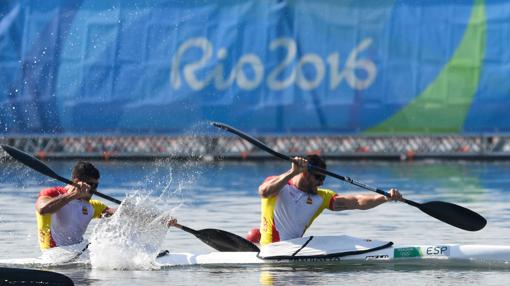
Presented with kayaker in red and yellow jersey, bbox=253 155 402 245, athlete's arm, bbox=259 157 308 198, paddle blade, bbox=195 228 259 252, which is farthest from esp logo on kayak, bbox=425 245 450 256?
paddle blade, bbox=195 228 259 252

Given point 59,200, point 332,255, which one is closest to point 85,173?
point 59,200

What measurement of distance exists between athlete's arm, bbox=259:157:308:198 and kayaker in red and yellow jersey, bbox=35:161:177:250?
2.16 meters

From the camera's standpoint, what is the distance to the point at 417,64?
35562 mm

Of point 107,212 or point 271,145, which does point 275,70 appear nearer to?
point 271,145

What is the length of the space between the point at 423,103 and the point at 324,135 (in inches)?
96.8

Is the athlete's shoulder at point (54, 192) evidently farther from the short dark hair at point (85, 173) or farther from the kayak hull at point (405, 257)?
the kayak hull at point (405, 257)

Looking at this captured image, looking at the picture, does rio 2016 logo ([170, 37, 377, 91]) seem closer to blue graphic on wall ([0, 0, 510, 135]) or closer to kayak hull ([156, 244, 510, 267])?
blue graphic on wall ([0, 0, 510, 135])

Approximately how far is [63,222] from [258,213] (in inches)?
311

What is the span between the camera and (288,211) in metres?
19.7

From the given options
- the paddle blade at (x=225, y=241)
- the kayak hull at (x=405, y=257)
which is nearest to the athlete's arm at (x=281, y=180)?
the kayak hull at (x=405, y=257)

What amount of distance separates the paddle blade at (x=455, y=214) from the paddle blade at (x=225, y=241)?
242cm

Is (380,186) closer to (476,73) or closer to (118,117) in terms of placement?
(476,73)

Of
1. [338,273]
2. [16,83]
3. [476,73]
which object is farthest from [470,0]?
[338,273]

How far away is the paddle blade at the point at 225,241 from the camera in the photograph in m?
20.5
